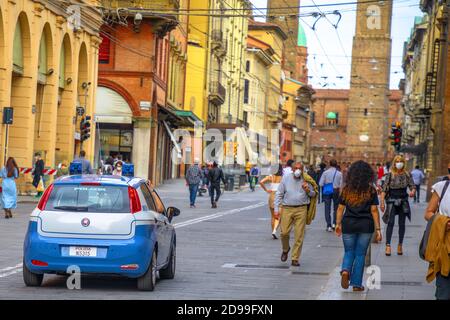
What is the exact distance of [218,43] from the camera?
270 ft

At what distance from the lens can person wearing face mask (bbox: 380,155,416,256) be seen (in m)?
21.3

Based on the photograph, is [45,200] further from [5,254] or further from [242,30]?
[242,30]

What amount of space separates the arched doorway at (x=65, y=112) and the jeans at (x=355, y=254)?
31841mm

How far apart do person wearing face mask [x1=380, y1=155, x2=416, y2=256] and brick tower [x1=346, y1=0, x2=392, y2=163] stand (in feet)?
383

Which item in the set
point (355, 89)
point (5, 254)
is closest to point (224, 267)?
point (5, 254)

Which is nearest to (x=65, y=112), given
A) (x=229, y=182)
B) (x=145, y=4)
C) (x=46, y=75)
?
(x=46, y=75)

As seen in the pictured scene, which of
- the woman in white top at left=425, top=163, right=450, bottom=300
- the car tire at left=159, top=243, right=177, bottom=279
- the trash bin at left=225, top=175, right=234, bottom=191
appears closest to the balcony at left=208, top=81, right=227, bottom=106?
the trash bin at left=225, top=175, right=234, bottom=191

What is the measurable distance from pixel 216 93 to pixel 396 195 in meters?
61.5

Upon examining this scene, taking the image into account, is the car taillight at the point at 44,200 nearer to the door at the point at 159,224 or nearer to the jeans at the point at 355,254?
the door at the point at 159,224

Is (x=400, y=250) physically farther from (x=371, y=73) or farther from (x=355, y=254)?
(x=371, y=73)

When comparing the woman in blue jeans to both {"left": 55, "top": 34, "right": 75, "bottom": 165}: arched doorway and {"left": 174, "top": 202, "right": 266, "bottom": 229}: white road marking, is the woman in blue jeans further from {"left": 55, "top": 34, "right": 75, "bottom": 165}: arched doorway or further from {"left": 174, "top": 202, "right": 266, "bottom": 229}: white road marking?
{"left": 55, "top": 34, "right": 75, "bottom": 165}: arched doorway

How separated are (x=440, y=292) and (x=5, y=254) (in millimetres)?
9372

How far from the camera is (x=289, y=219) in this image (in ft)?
62.7

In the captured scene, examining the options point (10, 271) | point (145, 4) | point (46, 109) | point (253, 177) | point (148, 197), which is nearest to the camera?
point (148, 197)
